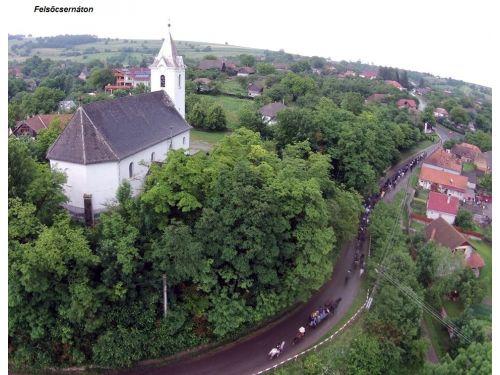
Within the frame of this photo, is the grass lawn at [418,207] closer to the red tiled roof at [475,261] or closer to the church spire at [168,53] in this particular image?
the red tiled roof at [475,261]

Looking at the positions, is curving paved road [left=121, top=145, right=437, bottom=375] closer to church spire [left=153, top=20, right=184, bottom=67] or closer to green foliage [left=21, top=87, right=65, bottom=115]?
church spire [left=153, top=20, right=184, bottom=67]

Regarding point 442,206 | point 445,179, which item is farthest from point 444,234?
point 445,179

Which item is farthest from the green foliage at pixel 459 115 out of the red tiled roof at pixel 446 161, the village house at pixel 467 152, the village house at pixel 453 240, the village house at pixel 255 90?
the village house at pixel 255 90

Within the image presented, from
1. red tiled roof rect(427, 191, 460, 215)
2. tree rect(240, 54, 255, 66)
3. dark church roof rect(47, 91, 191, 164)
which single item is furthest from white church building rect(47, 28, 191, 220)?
tree rect(240, 54, 255, 66)

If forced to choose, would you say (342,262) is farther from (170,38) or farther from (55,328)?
(170,38)

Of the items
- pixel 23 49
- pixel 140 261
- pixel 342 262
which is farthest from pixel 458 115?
pixel 23 49

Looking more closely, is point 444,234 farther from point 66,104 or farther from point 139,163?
point 66,104
